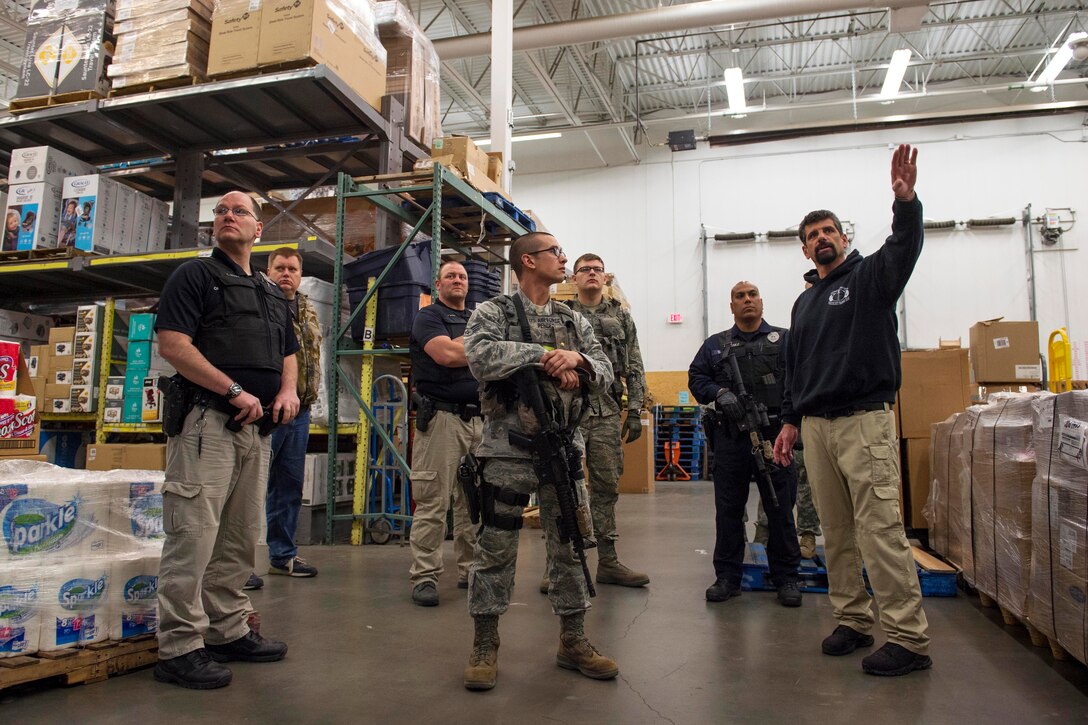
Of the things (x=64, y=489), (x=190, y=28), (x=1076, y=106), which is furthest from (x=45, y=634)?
(x=1076, y=106)

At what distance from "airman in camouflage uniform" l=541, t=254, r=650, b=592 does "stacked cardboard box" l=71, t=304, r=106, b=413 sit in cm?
466

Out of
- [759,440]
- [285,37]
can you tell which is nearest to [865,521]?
[759,440]

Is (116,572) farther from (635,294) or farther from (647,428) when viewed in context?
(635,294)

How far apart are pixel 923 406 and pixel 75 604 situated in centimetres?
545

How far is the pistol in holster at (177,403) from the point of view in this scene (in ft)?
8.08

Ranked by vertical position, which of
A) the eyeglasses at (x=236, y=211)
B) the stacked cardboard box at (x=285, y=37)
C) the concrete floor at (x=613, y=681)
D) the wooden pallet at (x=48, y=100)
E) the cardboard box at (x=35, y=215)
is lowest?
the concrete floor at (x=613, y=681)

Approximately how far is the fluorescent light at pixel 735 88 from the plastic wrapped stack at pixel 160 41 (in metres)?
8.00

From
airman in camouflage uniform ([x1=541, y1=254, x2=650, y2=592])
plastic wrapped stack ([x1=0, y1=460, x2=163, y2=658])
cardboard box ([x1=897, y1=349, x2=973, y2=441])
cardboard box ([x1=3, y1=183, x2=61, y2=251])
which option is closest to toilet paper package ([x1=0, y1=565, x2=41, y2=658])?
plastic wrapped stack ([x1=0, y1=460, x2=163, y2=658])

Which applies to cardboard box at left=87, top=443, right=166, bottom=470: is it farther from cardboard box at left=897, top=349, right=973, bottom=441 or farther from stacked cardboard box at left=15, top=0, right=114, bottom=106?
cardboard box at left=897, top=349, right=973, bottom=441

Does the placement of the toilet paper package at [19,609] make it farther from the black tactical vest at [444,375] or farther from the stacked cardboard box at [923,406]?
the stacked cardboard box at [923,406]

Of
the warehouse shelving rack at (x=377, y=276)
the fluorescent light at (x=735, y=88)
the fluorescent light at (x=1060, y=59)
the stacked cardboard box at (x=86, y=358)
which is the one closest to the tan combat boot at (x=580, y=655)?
the warehouse shelving rack at (x=377, y=276)

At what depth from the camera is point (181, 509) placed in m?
2.40

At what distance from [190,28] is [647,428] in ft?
25.1

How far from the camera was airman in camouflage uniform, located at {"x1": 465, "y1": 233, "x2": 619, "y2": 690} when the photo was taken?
7.91ft
